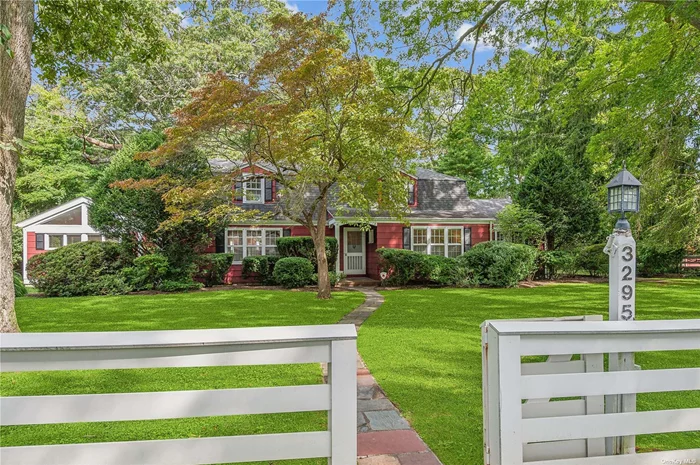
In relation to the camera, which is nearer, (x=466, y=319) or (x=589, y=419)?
(x=589, y=419)

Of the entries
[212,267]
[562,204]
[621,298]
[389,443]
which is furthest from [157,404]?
[562,204]

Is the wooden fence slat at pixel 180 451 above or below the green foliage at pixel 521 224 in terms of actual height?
below

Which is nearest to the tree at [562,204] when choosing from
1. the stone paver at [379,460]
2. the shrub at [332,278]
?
the shrub at [332,278]

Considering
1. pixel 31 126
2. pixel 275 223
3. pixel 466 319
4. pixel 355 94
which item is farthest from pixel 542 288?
pixel 31 126

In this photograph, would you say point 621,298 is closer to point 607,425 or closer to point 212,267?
point 607,425

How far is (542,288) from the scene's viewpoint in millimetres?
13172

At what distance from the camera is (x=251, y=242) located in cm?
1619

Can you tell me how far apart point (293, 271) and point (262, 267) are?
177cm

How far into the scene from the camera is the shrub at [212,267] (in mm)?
13938

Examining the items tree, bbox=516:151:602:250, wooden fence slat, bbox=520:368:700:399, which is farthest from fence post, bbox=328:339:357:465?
tree, bbox=516:151:602:250

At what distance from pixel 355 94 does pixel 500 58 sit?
3.84m

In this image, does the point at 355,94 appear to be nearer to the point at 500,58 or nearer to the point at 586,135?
the point at 500,58

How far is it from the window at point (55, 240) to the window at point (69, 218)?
21.8 inches

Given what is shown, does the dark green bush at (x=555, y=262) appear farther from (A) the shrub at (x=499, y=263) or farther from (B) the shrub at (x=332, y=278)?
(B) the shrub at (x=332, y=278)
